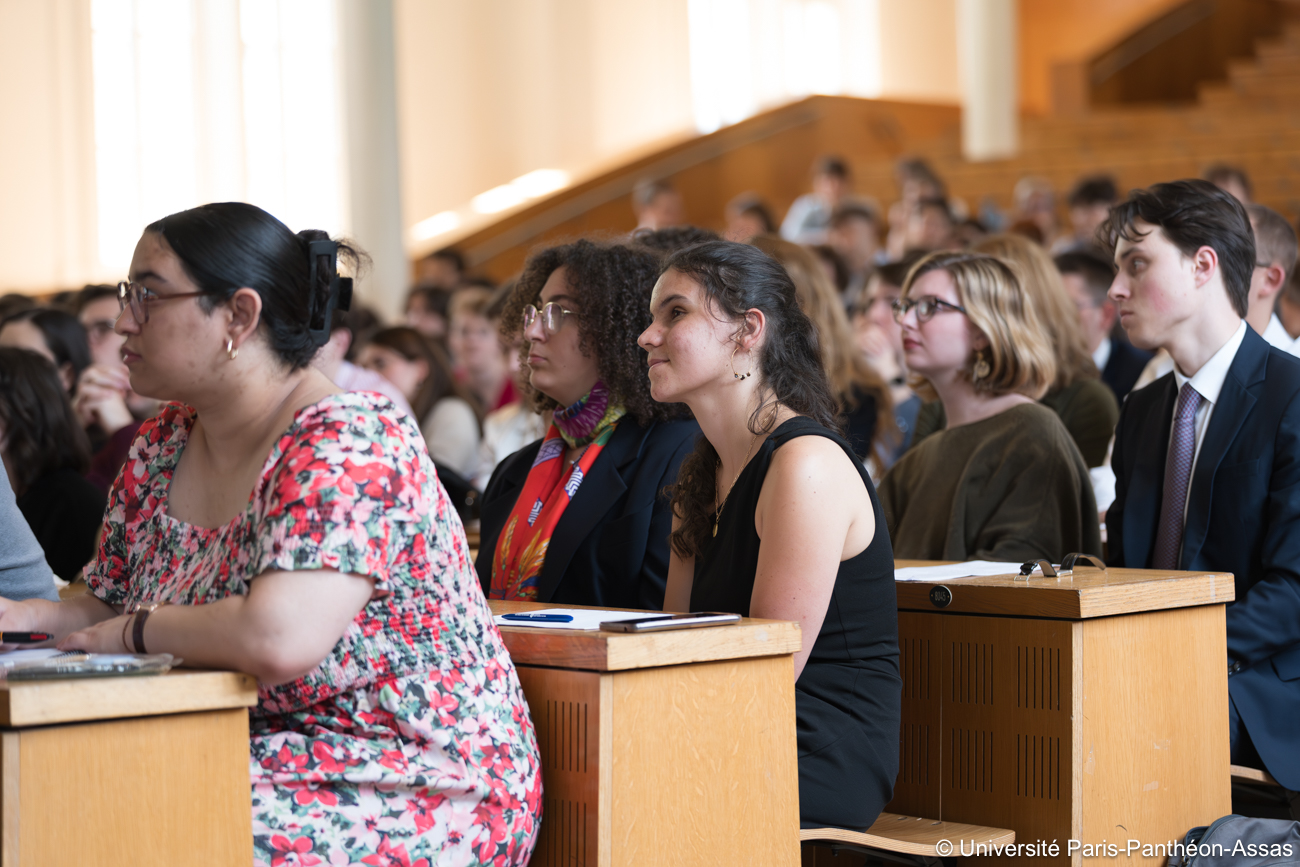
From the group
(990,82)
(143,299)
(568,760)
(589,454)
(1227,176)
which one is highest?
(990,82)

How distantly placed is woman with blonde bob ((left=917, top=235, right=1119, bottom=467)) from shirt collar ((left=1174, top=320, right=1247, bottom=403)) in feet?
2.68

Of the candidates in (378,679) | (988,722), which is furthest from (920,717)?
(378,679)

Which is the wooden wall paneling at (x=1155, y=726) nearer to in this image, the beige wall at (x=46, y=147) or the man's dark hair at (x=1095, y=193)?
the man's dark hair at (x=1095, y=193)

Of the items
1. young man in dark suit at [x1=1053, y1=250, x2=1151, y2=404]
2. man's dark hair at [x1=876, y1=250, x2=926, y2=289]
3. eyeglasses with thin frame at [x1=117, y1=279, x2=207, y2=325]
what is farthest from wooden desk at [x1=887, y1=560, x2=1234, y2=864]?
man's dark hair at [x1=876, y1=250, x2=926, y2=289]

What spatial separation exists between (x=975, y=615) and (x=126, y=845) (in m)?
1.36

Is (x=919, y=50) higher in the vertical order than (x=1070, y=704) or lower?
higher

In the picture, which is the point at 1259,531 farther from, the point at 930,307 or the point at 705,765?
the point at 705,765

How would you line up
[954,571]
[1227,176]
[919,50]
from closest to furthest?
[954,571], [1227,176], [919,50]

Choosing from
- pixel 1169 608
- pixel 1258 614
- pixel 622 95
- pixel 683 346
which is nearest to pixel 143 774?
pixel 683 346

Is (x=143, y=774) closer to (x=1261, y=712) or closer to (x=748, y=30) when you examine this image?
(x=1261, y=712)

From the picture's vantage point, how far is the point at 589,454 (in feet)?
8.54

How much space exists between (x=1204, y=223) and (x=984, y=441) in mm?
585

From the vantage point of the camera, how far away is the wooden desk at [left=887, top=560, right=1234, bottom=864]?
216 cm

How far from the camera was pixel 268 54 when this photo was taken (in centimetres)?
973
